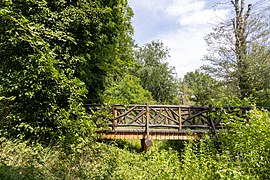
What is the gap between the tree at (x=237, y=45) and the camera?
9.59 m

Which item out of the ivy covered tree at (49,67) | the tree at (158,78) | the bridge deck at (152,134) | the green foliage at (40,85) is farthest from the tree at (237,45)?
the tree at (158,78)

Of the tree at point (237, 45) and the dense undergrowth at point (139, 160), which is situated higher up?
the tree at point (237, 45)

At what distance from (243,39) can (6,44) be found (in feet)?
31.3

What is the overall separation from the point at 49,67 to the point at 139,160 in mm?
3507

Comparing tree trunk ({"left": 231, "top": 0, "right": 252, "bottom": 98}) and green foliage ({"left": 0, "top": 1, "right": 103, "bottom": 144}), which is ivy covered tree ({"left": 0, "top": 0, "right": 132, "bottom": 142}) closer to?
green foliage ({"left": 0, "top": 1, "right": 103, "bottom": 144})

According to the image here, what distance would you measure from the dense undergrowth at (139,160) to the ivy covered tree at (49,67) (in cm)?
52

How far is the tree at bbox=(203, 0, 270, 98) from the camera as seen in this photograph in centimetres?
959

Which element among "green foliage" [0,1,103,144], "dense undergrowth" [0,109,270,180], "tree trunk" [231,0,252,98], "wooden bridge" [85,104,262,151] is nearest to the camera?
"dense undergrowth" [0,109,270,180]

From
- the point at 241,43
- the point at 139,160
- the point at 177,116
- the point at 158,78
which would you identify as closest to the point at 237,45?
the point at 241,43

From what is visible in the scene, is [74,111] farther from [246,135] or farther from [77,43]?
[246,135]

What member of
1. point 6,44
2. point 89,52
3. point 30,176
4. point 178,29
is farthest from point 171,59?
point 30,176

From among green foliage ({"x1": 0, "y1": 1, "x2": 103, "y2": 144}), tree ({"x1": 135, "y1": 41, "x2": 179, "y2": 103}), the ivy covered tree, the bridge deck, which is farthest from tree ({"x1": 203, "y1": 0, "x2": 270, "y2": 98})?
tree ({"x1": 135, "y1": 41, "x2": 179, "y2": 103})

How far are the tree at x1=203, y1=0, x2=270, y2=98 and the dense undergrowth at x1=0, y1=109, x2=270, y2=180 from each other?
194 inches

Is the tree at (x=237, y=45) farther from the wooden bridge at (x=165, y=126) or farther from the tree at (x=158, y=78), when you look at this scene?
the tree at (x=158, y=78)
